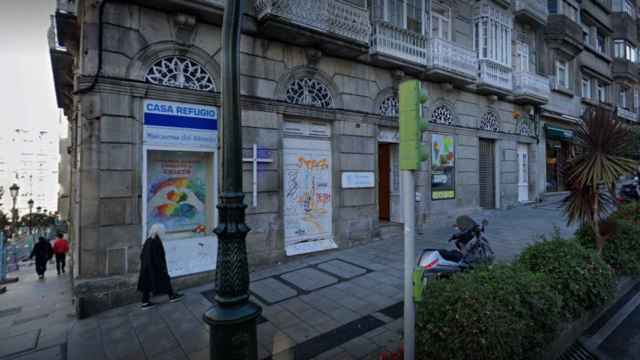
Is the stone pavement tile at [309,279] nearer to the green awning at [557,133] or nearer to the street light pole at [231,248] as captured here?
the street light pole at [231,248]

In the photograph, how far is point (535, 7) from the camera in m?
14.2

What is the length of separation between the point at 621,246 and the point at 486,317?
4.84 meters

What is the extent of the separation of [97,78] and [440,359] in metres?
6.69

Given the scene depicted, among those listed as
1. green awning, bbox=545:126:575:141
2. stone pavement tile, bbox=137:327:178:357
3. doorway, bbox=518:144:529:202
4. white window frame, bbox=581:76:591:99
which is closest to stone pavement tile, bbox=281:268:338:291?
stone pavement tile, bbox=137:327:178:357

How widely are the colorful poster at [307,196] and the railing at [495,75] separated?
25.6ft

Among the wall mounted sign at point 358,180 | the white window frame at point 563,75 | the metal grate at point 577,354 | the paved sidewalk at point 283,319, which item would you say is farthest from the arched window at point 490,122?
the metal grate at point 577,354

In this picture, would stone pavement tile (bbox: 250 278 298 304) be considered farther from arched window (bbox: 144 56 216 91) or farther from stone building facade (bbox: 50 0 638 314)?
arched window (bbox: 144 56 216 91)

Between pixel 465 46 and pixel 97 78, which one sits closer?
pixel 97 78

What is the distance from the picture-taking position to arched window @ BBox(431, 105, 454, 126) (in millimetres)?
11062

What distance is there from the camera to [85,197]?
5484 mm

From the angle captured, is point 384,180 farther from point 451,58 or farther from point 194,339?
point 194,339

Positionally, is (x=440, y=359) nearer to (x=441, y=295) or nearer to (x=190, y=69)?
(x=441, y=295)

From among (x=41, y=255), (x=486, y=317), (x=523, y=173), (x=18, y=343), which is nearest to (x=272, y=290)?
(x=18, y=343)

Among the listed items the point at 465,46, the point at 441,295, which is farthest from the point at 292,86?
the point at 465,46
